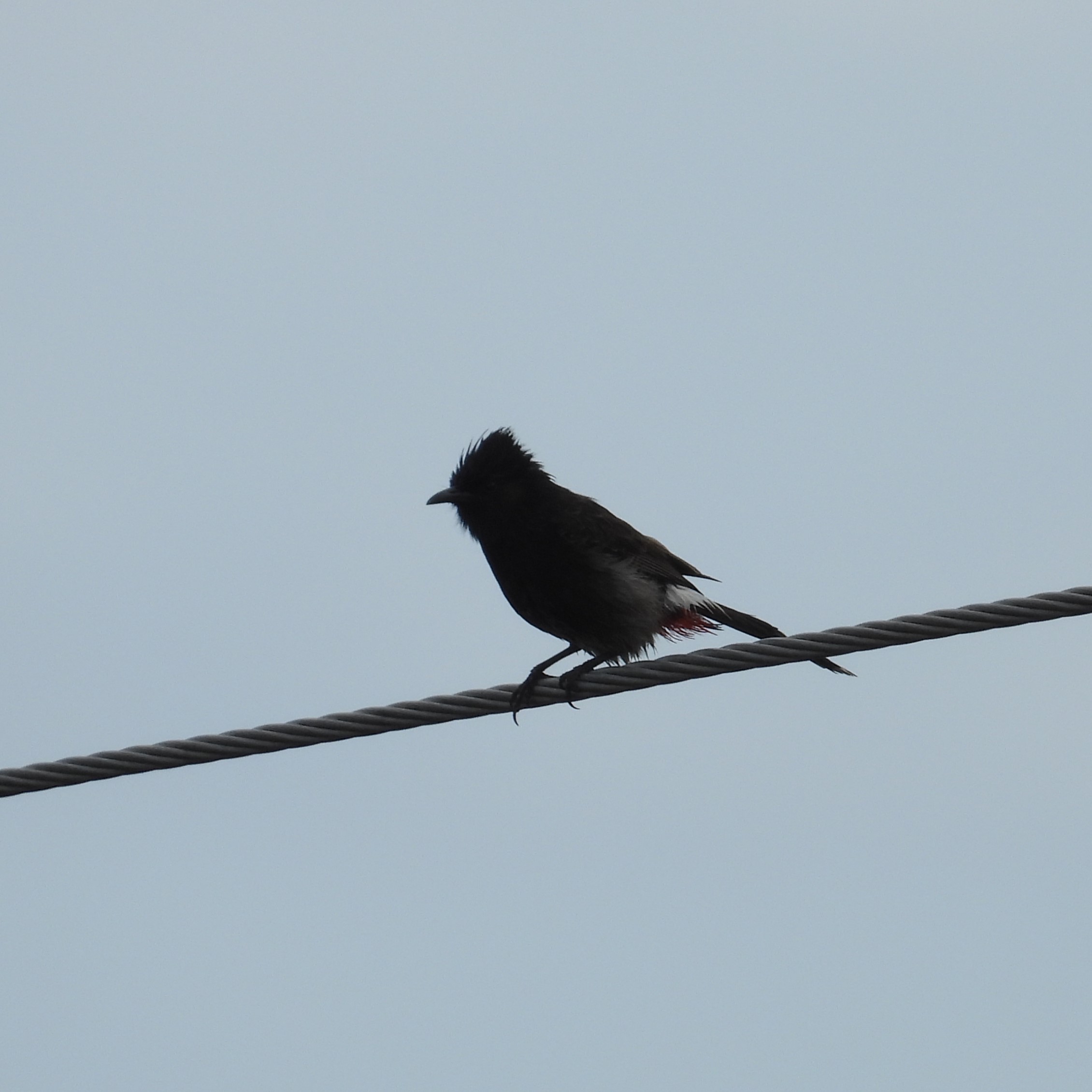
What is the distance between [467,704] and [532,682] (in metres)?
1.44

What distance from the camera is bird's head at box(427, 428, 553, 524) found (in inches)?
269

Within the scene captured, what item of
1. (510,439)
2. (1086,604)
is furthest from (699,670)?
(510,439)

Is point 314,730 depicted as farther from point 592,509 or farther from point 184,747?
point 592,509

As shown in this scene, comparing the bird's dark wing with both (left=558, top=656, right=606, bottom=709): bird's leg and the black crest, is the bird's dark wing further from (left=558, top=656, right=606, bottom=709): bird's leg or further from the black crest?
(left=558, top=656, right=606, bottom=709): bird's leg

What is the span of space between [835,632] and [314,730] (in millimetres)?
1571

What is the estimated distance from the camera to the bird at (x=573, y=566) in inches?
257

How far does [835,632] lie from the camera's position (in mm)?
4289

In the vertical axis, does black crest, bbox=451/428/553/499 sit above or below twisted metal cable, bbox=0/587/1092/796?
above

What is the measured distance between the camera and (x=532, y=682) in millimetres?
5973

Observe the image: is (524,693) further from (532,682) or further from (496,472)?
(496,472)

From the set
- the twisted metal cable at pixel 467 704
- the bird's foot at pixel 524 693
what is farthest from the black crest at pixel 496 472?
the twisted metal cable at pixel 467 704

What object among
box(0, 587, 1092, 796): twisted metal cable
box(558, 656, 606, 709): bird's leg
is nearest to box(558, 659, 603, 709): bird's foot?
box(558, 656, 606, 709): bird's leg

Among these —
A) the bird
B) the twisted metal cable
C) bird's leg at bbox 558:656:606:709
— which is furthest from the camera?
the bird

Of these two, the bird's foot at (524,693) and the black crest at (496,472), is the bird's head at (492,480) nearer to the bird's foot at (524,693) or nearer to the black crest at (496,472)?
the black crest at (496,472)
